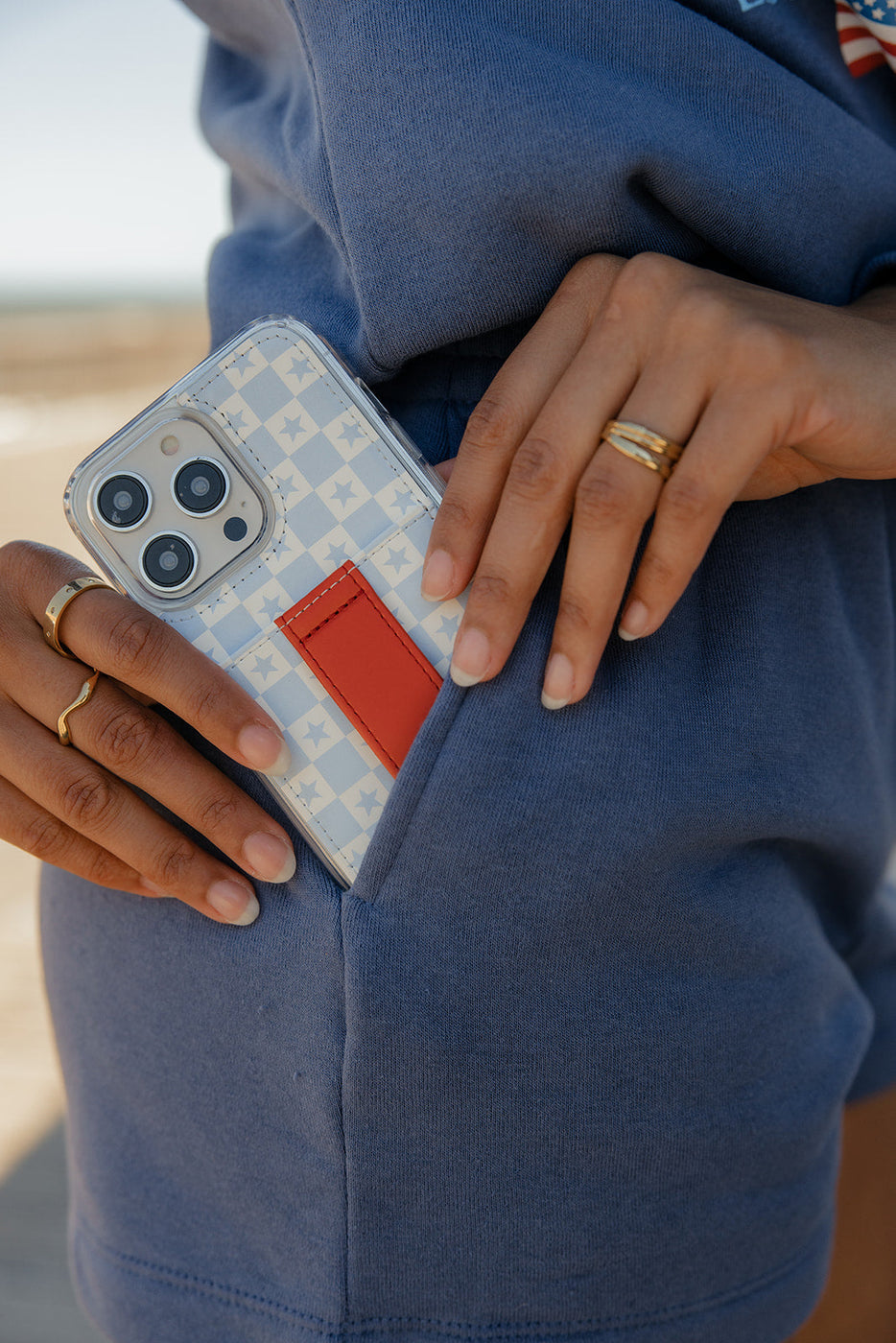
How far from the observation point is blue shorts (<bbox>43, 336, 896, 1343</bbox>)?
21.4 inches

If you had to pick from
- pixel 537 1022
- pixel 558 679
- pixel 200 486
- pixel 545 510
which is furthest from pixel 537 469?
pixel 537 1022

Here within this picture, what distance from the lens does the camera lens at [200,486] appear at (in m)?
0.62

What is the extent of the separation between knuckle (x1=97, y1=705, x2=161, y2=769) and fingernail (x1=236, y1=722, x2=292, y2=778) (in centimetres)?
7

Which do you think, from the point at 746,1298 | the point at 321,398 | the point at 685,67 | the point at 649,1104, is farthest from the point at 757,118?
the point at 746,1298

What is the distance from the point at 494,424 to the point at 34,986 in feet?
5.05

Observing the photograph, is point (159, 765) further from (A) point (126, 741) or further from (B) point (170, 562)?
(B) point (170, 562)

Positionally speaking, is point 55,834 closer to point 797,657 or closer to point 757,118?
point 797,657

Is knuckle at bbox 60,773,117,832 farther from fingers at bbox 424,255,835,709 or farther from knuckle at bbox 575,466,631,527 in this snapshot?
knuckle at bbox 575,466,631,527

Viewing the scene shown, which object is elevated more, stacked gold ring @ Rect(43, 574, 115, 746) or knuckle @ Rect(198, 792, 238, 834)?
stacked gold ring @ Rect(43, 574, 115, 746)

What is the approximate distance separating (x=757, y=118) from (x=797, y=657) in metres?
0.35

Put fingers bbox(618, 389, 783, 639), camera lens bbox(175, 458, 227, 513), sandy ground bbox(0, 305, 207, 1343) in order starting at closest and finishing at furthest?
fingers bbox(618, 389, 783, 639) < camera lens bbox(175, 458, 227, 513) < sandy ground bbox(0, 305, 207, 1343)

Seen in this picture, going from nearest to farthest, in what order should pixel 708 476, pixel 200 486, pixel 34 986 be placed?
pixel 708 476
pixel 200 486
pixel 34 986

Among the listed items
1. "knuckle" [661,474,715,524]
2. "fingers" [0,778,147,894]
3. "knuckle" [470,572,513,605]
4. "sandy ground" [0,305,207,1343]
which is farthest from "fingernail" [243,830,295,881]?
"sandy ground" [0,305,207,1343]

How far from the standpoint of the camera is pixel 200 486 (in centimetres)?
62
